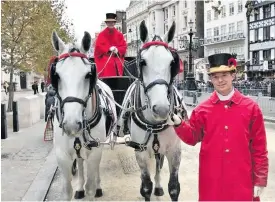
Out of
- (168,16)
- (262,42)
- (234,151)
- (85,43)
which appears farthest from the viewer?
(168,16)

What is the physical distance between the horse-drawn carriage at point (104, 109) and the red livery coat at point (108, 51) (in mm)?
1520

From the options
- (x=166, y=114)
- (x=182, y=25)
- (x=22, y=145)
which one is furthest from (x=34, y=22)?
(x=182, y=25)

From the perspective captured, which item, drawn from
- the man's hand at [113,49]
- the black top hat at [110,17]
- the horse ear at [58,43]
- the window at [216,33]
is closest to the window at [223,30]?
the window at [216,33]

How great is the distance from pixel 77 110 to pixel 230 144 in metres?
1.59

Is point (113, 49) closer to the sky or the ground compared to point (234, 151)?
closer to the sky

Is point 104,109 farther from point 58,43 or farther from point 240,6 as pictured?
point 240,6

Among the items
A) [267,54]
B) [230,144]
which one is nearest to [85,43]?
[230,144]

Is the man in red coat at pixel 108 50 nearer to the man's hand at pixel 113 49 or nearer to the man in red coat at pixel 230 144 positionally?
the man's hand at pixel 113 49

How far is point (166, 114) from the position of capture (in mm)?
4191

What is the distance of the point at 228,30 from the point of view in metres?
64.2

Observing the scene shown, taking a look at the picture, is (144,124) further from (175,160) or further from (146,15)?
(146,15)

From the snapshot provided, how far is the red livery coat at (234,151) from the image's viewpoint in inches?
139

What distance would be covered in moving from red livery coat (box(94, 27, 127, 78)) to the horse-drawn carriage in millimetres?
1520

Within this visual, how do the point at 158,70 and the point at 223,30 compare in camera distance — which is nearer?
the point at 158,70
